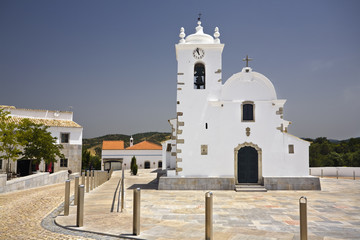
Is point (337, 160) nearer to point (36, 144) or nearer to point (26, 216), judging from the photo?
point (36, 144)

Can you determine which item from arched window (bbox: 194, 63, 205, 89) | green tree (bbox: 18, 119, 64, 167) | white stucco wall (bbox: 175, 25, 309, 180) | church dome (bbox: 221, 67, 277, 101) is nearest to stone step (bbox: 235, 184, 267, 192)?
white stucco wall (bbox: 175, 25, 309, 180)

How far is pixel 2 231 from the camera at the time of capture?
6.98 meters

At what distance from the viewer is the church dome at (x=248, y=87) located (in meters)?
17.6

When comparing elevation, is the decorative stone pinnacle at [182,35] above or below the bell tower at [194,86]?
above

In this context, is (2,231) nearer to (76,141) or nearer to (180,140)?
(180,140)

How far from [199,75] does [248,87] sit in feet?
10.5

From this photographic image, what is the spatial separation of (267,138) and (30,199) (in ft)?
42.5

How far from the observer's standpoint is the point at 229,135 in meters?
17.4

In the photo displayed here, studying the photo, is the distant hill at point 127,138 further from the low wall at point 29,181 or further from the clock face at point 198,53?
the clock face at point 198,53

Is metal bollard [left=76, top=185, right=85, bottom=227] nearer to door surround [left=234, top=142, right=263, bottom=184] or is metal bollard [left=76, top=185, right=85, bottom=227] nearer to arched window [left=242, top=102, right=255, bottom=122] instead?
door surround [left=234, top=142, right=263, bottom=184]

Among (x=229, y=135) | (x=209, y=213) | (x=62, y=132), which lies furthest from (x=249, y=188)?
(x=62, y=132)

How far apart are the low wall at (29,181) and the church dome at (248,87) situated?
12584 millimetres

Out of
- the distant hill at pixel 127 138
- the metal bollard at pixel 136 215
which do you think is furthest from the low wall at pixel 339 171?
the distant hill at pixel 127 138

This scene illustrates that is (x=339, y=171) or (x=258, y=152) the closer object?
(x=258, y=152)
